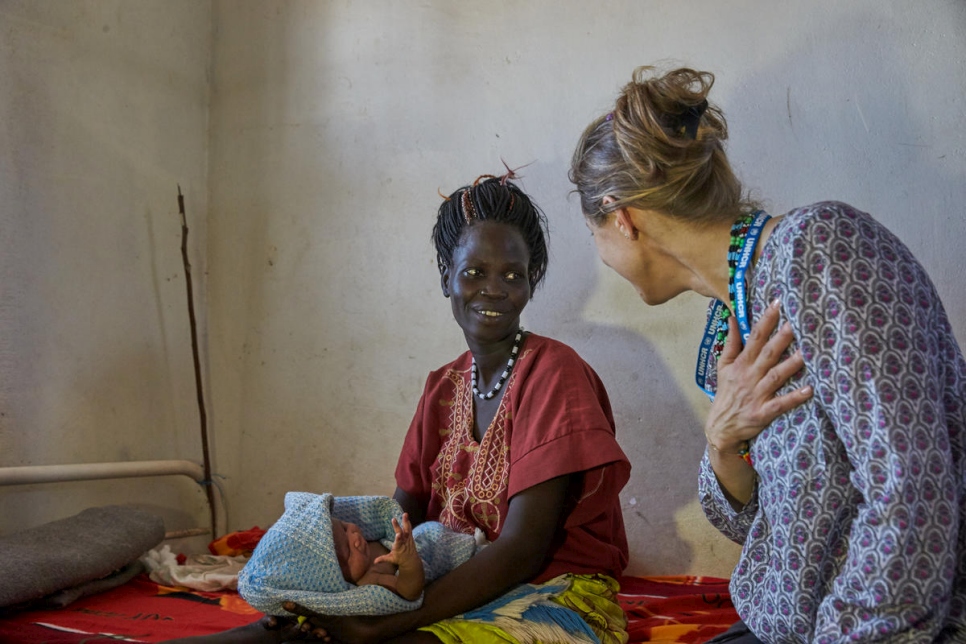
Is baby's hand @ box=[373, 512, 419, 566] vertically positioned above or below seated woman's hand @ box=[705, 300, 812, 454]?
below

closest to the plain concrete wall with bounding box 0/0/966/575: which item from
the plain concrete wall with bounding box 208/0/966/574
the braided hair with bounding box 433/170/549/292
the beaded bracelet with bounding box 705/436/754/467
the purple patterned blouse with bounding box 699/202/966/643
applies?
the plain concrete wall with bounding box 208/0/966/574

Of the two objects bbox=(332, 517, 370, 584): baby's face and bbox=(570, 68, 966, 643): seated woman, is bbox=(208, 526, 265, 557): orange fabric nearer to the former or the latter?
bbox=(332, 517, 370, 584): baby's face

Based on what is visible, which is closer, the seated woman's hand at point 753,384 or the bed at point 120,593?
the seated woman's hand at point 753,384

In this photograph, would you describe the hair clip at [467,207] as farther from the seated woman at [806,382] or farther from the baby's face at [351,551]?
the baby's face at [351,551]

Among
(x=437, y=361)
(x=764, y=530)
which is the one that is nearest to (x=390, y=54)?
(x=437, y=361)

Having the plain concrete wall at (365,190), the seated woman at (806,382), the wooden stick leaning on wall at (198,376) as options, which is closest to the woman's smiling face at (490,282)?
the seated woman at (806,382)

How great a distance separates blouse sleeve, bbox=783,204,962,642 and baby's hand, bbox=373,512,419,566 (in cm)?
77

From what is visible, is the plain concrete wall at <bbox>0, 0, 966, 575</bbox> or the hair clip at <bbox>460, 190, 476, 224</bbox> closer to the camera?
the hair clip at <bbox>460, 190, 476, 224</bbox>

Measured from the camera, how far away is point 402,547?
5.53 feet

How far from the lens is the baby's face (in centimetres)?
179

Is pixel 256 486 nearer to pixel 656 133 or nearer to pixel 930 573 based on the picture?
pixel 656 133

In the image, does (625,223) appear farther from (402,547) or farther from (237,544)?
(237,544)

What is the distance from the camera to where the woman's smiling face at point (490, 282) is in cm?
205

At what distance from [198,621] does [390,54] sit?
1.96 meters
